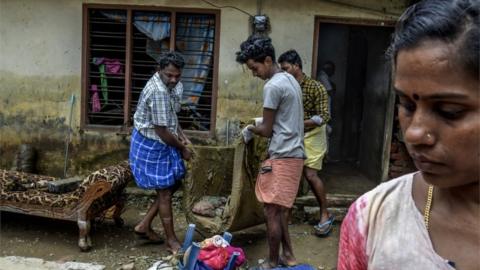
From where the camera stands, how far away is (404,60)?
98cm

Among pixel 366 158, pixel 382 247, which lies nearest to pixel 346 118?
pixel 366 158

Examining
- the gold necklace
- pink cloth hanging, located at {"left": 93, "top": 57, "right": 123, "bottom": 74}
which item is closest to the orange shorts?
pink cloth hanging, located at {"left": 93, "top": 57, "right": 123, "bottom": 74}

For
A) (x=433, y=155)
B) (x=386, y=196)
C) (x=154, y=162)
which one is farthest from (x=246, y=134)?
(x=433, y=155)

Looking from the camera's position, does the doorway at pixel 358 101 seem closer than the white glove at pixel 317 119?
No

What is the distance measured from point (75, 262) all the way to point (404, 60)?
4.34 metres

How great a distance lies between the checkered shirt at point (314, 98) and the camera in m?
5.22

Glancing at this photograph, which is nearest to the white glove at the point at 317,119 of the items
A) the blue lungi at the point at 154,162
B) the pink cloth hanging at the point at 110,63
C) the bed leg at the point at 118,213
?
the blue lungi at the point at 154,162

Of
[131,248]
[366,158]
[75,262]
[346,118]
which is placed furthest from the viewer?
[346,118]

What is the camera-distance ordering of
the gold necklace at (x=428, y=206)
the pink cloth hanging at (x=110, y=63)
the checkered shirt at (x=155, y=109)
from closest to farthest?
the gold necklace at (x=428, y=206) < the checkered shirt at (x=155, y=109) < the pink cloth hanging at (x=110, y=63)

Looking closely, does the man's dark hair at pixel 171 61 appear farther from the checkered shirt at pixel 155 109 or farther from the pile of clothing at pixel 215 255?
the pile of clothing at pixel 215 255

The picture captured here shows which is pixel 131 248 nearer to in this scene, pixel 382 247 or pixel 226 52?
pixel 226 52

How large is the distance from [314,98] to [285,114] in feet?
3.85

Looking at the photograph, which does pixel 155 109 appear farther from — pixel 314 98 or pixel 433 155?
pixel 433 155

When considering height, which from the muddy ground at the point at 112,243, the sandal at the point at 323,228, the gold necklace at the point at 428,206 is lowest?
the muddy ground at the point at 112,243
